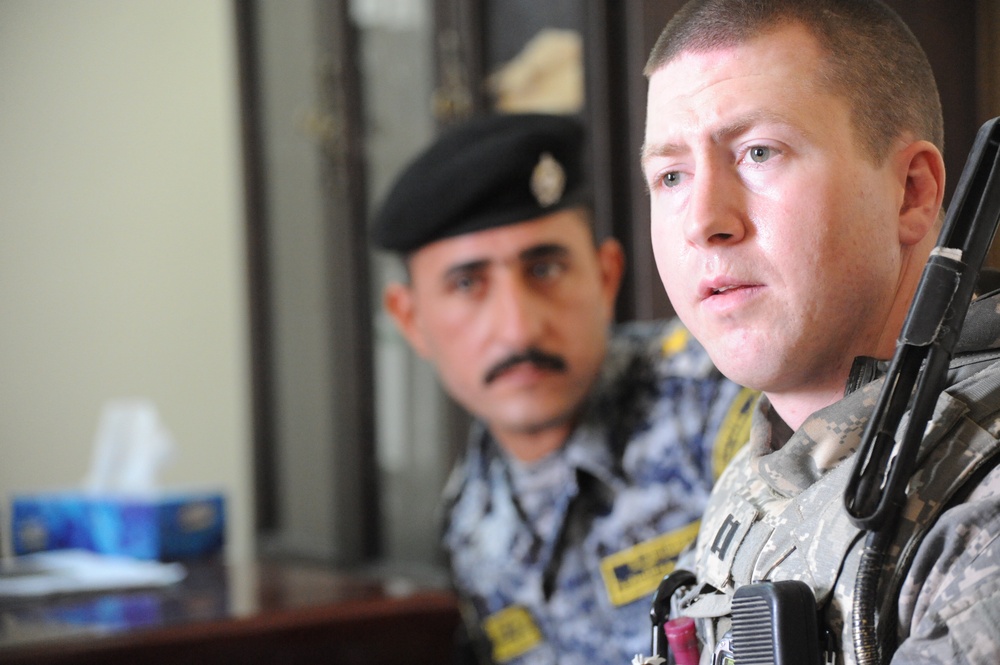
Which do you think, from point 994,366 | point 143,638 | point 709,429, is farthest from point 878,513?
point 143,638

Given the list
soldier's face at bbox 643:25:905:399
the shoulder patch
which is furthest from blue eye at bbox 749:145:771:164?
the shoulder patch

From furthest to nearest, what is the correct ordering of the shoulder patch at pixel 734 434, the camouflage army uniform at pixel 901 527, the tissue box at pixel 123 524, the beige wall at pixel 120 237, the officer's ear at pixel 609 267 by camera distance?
the beige wall at pixel 120 237 → the tissue box at pixel 123 524 → the officer's ear at pixel 609 267 → the shoulder patch at pixel 734 434 → the camouflage army uniform at pixel 901 527

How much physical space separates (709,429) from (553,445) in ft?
0.72

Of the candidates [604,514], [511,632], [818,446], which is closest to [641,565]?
[604,514]

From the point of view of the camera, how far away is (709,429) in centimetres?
89

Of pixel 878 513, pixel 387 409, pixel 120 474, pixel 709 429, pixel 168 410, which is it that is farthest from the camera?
pixel 168 410

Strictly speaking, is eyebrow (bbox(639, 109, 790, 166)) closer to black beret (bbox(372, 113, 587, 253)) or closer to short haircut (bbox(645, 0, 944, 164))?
short haircut (bbox(645, 0, 944, 164))

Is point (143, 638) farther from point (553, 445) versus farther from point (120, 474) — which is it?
point (120, 474)

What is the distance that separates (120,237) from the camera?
2.38 metres

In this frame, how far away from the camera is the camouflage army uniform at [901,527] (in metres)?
0.28

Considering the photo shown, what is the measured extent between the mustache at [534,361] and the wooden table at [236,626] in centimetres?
29

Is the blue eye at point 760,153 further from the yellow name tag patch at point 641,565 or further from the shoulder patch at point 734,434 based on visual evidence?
the yellow name tag patch at point 641,565

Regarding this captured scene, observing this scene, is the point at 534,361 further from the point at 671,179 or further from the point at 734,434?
the point at 671,179

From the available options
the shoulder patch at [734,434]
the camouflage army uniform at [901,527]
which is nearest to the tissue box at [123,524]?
the shoulder patch at [734,434]
